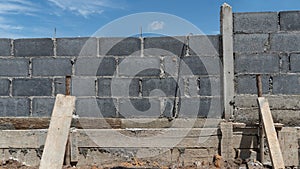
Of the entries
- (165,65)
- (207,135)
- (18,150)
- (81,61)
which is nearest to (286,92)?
(207,135)

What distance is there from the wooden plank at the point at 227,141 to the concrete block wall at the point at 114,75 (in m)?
0.23

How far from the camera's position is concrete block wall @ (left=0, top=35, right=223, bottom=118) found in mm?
4137

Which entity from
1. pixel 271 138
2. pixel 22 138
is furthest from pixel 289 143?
pixel 22 138

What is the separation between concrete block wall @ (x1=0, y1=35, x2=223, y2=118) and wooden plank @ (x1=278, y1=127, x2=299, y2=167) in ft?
2.55

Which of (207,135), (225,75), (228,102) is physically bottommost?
(207,135)

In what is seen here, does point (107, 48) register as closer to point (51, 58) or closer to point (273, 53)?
point (51, 58)

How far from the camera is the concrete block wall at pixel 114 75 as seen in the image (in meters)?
4.14

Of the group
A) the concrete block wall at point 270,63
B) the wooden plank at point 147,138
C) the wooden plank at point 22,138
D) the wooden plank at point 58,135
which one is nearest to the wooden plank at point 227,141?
the wooden plank at point 147,138

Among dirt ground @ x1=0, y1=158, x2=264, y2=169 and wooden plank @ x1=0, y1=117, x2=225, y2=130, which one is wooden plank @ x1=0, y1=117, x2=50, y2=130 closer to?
wooden plank @ x1=0, y1=117, x2=225, y2=130

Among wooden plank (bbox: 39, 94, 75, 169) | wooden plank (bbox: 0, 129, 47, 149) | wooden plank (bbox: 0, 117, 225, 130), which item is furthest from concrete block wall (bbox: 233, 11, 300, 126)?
wooden plank (bbox: 0, 129, 47, 149)

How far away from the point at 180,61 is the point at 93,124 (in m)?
1.30

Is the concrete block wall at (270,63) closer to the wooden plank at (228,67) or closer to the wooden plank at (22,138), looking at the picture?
the wooden plank at (228,67)

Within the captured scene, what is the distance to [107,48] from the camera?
4.22m

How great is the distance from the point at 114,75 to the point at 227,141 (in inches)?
60.7
